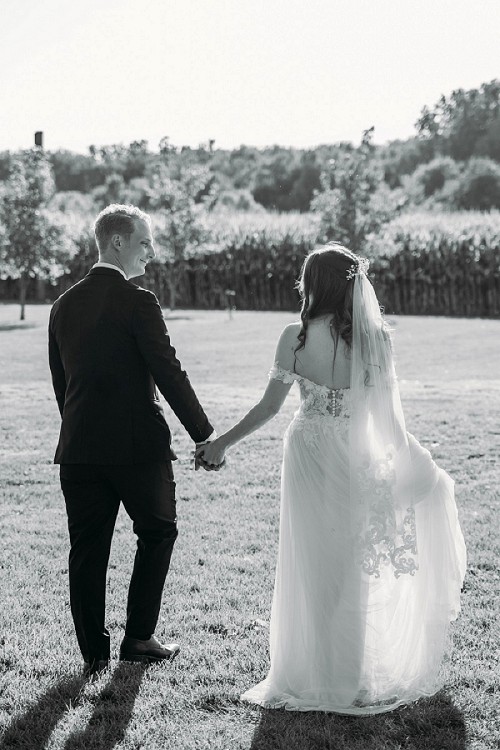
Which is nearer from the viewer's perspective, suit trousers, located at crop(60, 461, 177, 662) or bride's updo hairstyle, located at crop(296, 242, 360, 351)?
bride's updo hairstyle, located at crop(296, 242, 360, 351)

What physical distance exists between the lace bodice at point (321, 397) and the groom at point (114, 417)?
473mm

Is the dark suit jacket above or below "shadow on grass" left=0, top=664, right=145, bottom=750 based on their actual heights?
above

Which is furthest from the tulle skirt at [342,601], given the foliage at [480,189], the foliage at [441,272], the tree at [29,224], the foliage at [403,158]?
the foliage at [403,158]

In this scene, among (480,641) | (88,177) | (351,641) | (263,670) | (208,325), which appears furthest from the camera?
(88,177)

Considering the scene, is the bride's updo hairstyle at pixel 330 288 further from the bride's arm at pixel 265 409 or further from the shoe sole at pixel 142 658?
the shoe sole at pixel 142 658

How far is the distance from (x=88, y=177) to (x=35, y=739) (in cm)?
8434

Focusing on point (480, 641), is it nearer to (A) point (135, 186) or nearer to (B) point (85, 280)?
(B) point (85, 280)

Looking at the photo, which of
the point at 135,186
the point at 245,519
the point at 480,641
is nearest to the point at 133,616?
the point at 480,641

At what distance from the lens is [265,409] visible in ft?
14.1

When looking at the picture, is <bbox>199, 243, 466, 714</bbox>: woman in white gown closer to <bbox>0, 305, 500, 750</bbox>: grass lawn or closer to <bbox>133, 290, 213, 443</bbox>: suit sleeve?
<bbox>0, 305, 500, 750</bbox>: grass lawn

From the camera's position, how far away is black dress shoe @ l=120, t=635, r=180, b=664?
4453mm

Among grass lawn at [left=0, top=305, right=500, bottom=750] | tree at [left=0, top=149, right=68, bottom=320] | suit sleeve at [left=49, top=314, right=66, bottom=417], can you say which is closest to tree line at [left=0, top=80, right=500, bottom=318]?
tree at [left=0, top=149, right=68, bottom=320]

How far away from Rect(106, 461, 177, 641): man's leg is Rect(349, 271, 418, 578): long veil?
91cm

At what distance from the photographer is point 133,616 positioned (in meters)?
4.43
